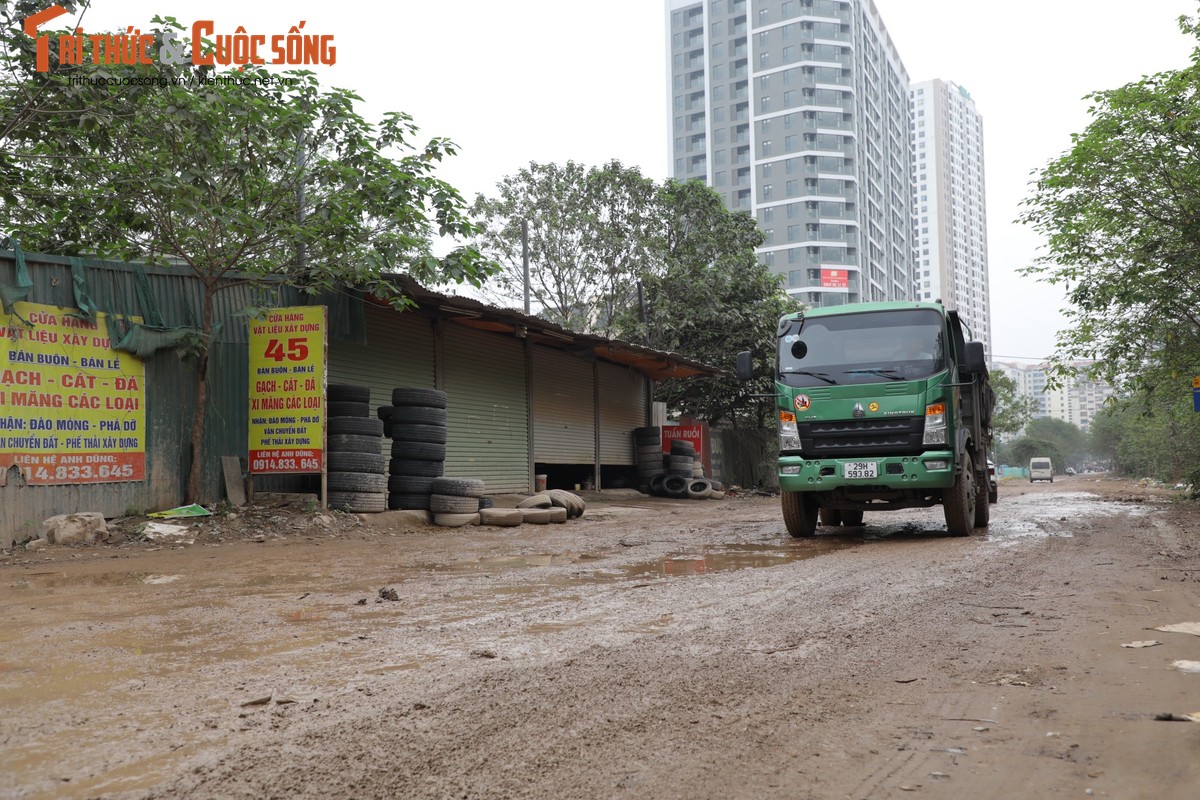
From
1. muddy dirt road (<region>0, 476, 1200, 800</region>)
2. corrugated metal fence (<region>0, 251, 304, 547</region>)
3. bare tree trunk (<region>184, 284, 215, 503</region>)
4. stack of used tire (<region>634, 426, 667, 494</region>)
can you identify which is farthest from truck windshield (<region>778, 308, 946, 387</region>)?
stack of used tire (<region>634, 426, 667, 494</region>)

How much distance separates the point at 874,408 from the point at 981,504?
9.93ft

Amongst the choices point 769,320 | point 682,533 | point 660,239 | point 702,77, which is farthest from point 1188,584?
point 702,77

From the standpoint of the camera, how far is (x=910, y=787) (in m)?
2.51

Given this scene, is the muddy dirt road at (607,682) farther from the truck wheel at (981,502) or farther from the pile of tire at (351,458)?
the pile of tire at (351,458)

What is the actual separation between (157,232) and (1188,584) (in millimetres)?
11985

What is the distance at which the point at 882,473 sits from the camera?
984 centimetres

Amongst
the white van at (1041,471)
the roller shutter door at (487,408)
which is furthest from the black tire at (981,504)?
the white van at (1041,471)

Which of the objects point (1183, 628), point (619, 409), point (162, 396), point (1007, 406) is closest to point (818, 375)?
point (1183, 628)

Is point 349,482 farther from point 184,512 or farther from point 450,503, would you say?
point 184,512

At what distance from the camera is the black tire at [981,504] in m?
11.7

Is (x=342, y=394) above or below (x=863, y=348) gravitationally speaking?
below

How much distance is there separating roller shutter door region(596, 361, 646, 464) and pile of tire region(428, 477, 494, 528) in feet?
30.3

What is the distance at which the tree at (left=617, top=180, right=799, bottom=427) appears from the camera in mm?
28312

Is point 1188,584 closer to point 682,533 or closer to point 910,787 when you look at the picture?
point 910,787
